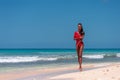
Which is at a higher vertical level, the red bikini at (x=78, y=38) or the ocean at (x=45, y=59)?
the red bikini at (x=78, y=38)

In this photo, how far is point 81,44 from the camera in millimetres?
14367

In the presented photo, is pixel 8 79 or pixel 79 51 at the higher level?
pixel 79 51

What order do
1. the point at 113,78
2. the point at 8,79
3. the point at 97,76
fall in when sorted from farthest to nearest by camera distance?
the point at 8,79
the point at 97,76
the point at 113,78

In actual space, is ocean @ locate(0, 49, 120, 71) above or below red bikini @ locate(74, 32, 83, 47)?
below

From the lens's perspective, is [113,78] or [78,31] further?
[78,31]

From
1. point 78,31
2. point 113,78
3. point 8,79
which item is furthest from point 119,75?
point 8,79

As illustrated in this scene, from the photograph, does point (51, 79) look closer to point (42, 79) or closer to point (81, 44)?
point (42, 79)

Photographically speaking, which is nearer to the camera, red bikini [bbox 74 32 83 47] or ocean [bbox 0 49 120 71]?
red bikini [bbox 74 32 83 47]

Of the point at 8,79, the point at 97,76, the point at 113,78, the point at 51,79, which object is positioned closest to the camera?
the point at 113,78

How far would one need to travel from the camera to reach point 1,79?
13.7 metres

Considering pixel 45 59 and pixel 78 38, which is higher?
pixel 78 38

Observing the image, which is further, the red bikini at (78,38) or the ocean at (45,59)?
the ocean at (45,59)

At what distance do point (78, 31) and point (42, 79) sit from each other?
2.65 metres

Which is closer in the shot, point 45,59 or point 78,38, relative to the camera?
point 78,38
